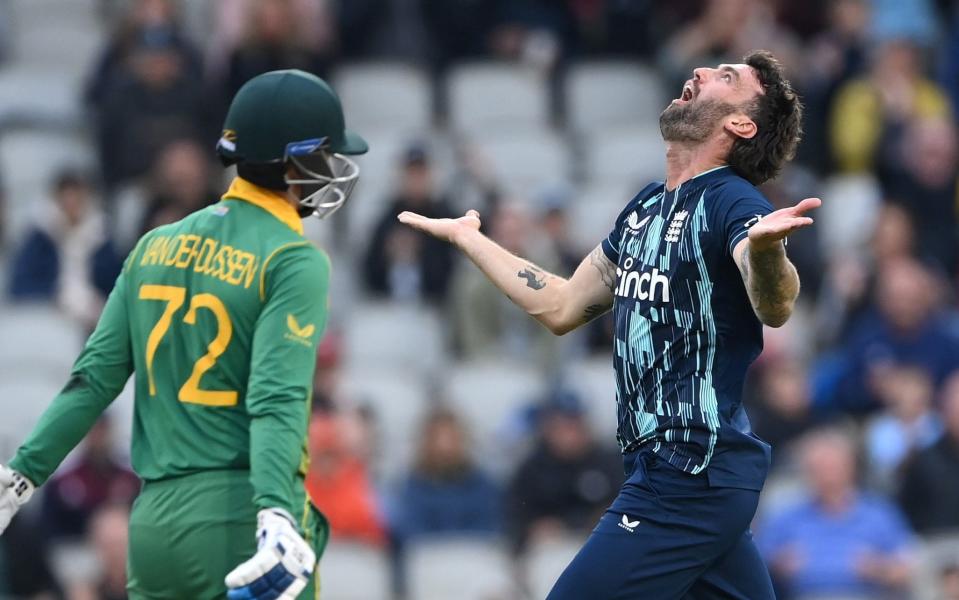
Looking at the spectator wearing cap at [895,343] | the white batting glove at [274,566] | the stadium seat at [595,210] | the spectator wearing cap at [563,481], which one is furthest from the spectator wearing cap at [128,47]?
the white batting glove at [274,566]

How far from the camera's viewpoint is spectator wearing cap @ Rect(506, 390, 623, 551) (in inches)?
410

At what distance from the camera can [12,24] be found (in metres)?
14.2

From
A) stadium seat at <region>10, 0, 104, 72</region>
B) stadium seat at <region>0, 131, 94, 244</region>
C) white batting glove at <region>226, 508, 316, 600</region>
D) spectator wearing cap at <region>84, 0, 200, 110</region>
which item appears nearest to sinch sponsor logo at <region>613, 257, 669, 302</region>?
white batting glove at <region>226, 508, 316, 600</region>

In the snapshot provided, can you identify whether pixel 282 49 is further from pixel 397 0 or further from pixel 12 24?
pixel 12 24

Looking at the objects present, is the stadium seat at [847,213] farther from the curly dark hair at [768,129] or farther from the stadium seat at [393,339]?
the curly dark hair at [768,129]

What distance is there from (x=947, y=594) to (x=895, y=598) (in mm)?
421

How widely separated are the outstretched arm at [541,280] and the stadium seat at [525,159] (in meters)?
7.06

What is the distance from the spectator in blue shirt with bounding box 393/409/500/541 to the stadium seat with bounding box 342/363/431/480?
373 millimetres

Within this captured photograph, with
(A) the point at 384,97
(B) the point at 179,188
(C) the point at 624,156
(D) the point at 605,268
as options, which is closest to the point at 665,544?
(D) the point at 605,268

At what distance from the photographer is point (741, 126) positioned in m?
5.46

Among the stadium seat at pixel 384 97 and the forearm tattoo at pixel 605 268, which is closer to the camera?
the forearm tattoo at pixel 605 268

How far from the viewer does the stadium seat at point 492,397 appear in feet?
36.5

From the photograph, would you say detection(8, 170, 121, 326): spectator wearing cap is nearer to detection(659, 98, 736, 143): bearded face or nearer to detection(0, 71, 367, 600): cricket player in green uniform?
detection(0, 71, 367, 600): cricket player in green uniform

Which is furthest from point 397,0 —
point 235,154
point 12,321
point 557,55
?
point 235,154
